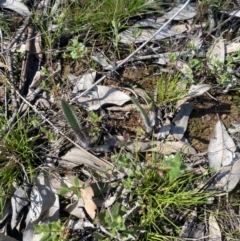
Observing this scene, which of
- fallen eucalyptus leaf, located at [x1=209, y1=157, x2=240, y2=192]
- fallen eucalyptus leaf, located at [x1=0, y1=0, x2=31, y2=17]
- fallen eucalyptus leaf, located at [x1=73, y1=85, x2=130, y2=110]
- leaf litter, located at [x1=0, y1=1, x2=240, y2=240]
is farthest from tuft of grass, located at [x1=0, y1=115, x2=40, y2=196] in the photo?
fallen eucalyptus leaf, located at [x1=209, y1=157, x2=240, y2=192]

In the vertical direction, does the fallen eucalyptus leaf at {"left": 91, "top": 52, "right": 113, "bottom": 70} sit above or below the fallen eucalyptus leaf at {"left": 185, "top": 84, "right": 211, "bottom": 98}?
above

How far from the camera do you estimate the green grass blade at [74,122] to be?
1571 millimetres

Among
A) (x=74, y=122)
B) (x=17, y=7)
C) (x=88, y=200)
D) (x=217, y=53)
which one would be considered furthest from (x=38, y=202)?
(x=217, y=53)

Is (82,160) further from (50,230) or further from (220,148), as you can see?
(220,148)

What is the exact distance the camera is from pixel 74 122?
64.0 inches

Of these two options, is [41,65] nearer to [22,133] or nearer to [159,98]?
[22,133]

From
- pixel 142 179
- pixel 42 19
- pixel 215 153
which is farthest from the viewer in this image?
pixel 42 19

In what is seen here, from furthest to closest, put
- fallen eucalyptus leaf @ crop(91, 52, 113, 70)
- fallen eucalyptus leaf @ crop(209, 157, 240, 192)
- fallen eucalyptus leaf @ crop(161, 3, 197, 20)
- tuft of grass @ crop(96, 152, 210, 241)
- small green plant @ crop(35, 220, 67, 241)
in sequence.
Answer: fallen eucalyptus leaf @ crop(161, 3, 197, 20) < fallen eucalyptus leaf @ crop(91, 52, 113, 70) < fallen eucalyptus leaf @ crop(209, 157, 240, 192) < tuft of grass @ crop(96, 152, 210, 241) < small green plant @ crop(35, 220, 67, 241)

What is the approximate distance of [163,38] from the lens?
1942 mm

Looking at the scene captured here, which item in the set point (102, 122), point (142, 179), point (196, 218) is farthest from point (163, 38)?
point (196, 218)

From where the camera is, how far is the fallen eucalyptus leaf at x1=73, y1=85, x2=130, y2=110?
5.93 ft

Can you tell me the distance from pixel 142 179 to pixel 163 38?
64 centimetres

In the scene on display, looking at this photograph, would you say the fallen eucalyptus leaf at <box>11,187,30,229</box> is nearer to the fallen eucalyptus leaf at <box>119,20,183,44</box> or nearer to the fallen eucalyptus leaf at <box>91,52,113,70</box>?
the fallen eucalyptus leaf at <box>91,52,113,70</box>

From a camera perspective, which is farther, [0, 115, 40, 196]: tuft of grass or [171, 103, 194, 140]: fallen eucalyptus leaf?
[171, 103, 194, 140]: fallen eucalyptus leaf
